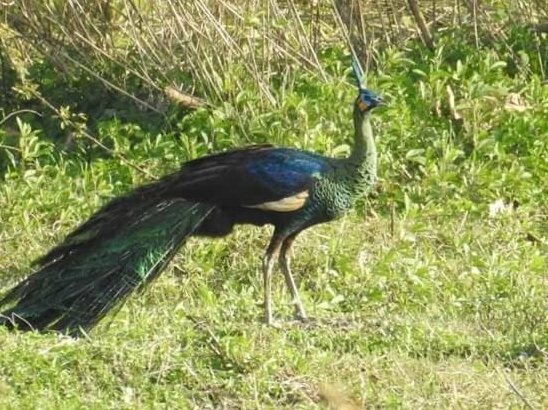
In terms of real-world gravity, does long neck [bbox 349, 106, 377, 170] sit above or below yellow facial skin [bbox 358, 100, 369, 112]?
below

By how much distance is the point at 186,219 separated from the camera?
722cm

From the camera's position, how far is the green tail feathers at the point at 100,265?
22.6 feet

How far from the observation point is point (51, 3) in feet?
32.3

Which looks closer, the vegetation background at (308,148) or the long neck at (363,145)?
the vegetation background at (308,148)

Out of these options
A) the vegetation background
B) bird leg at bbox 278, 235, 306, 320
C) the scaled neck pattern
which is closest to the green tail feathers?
the vegetation background

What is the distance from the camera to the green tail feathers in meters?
6.89

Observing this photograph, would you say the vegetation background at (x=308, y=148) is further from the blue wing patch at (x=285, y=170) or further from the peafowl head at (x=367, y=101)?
the peafowl head at (x=367, y=101)

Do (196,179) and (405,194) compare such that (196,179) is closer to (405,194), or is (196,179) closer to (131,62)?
(405,194)

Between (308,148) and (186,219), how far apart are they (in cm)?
210

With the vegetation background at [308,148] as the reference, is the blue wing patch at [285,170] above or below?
above

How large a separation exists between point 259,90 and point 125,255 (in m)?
2.60

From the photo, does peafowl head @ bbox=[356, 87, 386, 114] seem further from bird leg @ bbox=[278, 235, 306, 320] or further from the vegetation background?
the vegetation background

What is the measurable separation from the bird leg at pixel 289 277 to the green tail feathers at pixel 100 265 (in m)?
0.50

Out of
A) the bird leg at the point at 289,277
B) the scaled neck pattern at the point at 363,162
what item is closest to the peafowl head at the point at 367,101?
the scaled neck pattern at the point at 363,162
